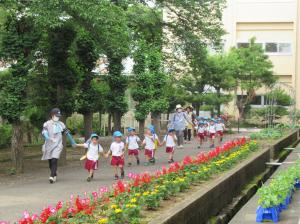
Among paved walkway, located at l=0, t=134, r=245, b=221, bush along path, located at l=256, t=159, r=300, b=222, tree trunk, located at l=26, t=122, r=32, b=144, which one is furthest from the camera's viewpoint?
tree trunk, located at l=26, t=122, r=32, b=144

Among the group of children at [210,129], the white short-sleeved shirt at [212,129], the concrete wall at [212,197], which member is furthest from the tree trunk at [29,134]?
the concrete wall at [212,197]

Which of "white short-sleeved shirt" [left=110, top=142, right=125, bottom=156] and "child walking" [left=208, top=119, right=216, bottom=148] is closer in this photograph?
"white short-sleeved shirt" [left=110, top=142, right=125, bottom=156]

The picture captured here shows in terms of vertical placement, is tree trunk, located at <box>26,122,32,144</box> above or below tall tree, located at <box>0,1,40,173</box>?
below

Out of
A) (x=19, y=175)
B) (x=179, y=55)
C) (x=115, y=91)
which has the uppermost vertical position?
(x=179, y=55)

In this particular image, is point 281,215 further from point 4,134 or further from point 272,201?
point 4,134

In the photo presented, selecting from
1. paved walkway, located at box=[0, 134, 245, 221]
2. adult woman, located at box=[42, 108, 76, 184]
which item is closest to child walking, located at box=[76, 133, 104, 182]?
paved walkway, located at box=[0, 134, 245, 221]

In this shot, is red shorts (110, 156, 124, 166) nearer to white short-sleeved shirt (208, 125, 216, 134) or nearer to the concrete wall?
the concrete wall

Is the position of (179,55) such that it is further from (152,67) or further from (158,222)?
(158,222)

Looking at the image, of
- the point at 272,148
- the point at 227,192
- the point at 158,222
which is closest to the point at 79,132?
the point at 272,148

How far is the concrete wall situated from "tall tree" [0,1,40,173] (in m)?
6.63

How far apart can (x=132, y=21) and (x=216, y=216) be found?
47.6 ft

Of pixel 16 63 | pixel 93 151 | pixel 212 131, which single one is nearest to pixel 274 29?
pixel 212 131

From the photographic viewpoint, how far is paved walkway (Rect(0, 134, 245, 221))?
442 inches

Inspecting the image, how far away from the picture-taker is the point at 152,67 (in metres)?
26.9
